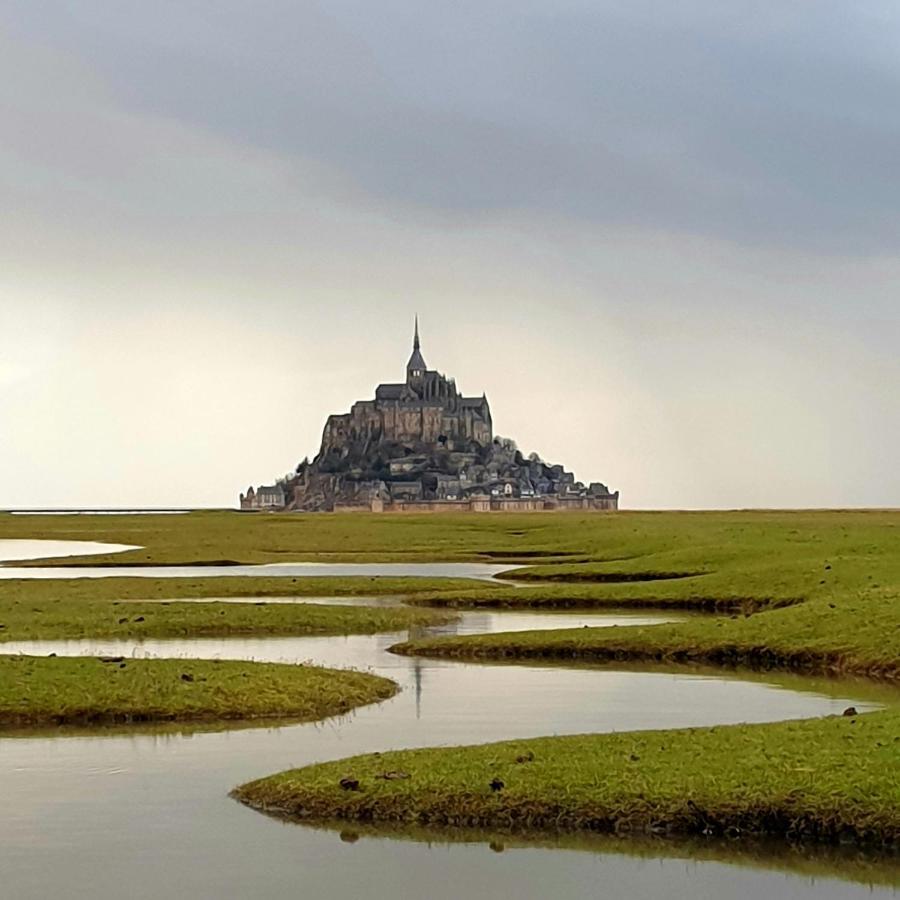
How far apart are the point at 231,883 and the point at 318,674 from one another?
51.8 feet

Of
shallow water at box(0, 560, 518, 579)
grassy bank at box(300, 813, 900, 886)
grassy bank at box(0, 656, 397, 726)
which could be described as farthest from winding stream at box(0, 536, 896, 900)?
shallow water at box(0, 560, 518, 579)

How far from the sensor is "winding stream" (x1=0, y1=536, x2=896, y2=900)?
60.3 ft

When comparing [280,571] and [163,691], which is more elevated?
[280,571]

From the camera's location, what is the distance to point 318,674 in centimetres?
3422

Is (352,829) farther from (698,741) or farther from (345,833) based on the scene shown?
(698,741)

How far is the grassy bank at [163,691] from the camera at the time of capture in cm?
2972

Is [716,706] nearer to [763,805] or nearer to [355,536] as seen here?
[763,805]

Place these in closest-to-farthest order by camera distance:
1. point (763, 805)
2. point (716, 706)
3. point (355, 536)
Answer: point (763, 805), point (716, 706), point (355, 536)

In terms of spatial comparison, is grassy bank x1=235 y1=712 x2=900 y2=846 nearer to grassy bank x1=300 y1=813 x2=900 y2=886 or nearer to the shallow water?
grassy bank x1=300 y1=813 x2=900 y2=886

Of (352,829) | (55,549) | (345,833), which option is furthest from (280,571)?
(345,833)

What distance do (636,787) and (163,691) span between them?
42.2 feet

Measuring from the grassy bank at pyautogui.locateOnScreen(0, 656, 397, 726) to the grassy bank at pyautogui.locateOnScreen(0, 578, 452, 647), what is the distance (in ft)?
38.5

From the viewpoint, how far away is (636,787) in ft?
69.6

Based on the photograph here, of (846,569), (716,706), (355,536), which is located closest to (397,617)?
(846,569)
